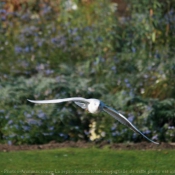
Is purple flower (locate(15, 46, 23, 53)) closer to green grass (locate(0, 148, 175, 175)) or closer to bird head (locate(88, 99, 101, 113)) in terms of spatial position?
green grass (locate(0, 148, 175, 175))

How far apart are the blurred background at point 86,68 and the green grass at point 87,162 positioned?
62 centimetres

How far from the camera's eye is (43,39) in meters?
9.52

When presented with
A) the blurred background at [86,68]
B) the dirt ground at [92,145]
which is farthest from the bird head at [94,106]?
the blurred background at [86,68]

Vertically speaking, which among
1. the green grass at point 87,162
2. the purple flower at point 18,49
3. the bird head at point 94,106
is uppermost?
the purple flower at point 18,49

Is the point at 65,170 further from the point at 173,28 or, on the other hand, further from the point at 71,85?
the point at 173,28

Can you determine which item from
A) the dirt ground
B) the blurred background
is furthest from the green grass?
the blurred background

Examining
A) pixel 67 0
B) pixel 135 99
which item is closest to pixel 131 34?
pixel 67 0

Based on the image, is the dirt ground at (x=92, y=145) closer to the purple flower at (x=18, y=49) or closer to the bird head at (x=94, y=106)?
the bird head at (x=94, y=106)

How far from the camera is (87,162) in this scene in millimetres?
6332

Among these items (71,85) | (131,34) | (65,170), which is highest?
(131,34)

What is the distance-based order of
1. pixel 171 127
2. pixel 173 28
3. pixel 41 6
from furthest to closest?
pixel 41 6 < pixel 173 28 < pixel 171 127

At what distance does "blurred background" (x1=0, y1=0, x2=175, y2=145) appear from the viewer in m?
7.43

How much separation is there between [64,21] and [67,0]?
0.36m

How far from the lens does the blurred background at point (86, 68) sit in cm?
A: 743
